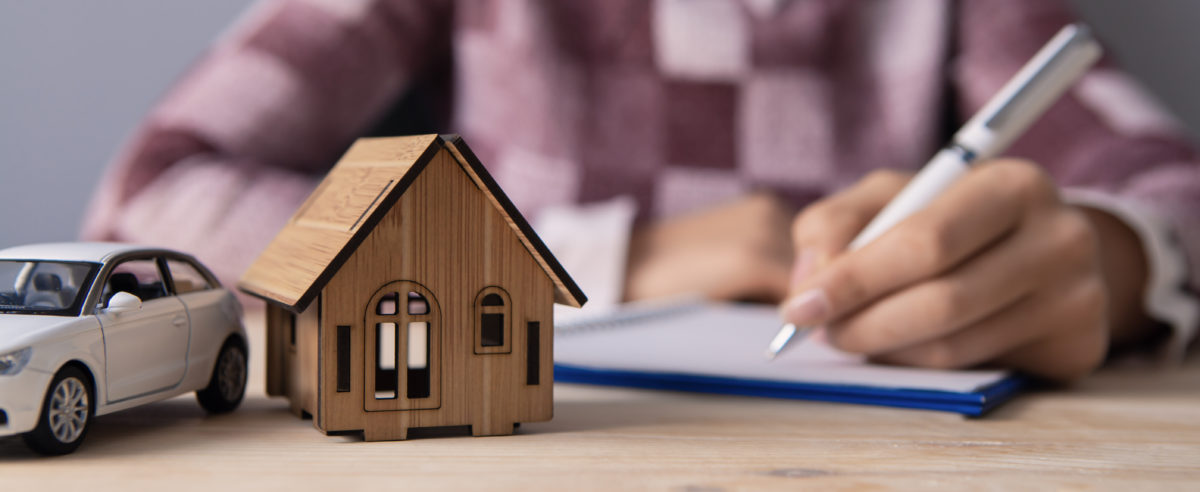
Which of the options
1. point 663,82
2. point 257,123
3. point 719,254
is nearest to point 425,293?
point 719,254

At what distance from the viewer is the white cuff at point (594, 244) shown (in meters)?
1.18

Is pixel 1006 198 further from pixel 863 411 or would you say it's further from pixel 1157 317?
pixel 1157 317

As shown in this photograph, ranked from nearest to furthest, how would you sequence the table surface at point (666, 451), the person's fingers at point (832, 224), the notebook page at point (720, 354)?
the table surface at point (666, 451) < the notebook page at point (720, 354) < the person's fingers at point (832, 224)

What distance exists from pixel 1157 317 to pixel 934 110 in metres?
0.58

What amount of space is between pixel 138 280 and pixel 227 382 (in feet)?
0.28

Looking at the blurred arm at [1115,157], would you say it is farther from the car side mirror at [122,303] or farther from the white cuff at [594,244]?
the car side mirror at [122,303]

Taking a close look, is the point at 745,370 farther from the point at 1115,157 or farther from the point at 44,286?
the point at 1115,157

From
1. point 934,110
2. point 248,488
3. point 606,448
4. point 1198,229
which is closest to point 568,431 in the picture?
point 606,448

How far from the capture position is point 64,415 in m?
0.43

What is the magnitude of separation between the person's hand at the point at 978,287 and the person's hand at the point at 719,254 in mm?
415

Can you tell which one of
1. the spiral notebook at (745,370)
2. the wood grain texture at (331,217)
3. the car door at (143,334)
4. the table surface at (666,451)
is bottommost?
the table surface at (666,451)

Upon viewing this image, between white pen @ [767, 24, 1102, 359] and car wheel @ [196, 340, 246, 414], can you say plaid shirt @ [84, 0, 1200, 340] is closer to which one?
white pen @ [767, 24, 1102, 359]

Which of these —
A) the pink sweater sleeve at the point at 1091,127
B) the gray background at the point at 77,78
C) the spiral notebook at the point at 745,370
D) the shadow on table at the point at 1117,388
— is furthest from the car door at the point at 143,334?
the pink sweater sleeve at the point at 1091,127

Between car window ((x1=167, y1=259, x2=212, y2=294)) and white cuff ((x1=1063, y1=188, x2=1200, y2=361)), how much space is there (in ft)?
2.90
